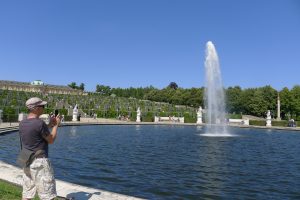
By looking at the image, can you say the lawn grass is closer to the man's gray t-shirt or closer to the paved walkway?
the paved walkway

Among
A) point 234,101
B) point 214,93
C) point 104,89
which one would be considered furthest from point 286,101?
point 104,89

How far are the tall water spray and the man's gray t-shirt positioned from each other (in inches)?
1449

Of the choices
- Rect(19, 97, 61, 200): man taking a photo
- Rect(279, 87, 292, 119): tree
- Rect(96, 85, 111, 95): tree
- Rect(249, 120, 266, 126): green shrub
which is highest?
Rect(96, 85, 111, 95): tree

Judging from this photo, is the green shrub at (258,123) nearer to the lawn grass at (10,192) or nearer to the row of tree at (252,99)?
the row of tree at (252,99)

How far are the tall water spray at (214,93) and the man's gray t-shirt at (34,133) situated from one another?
121ft

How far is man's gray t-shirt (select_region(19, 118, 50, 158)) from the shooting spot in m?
6.07

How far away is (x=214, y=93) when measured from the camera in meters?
45.1

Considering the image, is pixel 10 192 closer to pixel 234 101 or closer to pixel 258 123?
pixel 258 123

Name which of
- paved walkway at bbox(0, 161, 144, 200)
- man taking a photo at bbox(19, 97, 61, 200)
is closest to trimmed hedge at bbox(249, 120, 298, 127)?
paved walkway at bbox(0, 161, 144, 200)

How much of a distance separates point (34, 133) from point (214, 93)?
4021 cm

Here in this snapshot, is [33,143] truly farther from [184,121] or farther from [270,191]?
[184,121]

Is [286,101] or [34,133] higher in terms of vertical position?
[286,101]

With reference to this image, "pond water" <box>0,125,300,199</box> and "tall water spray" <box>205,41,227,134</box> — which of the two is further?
"tall water spray" <box>205,41,227,134</box>

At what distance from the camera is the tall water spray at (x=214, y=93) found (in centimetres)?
4353
